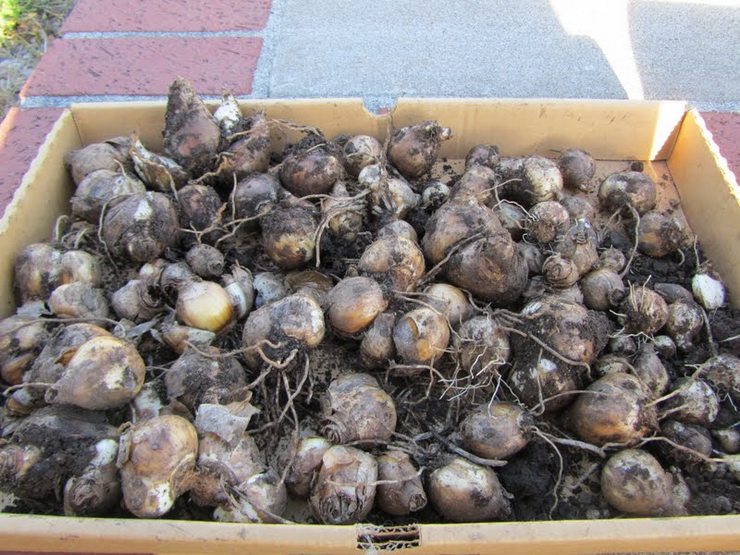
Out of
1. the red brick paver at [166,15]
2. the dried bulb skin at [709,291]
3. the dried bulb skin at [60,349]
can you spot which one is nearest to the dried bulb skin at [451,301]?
the dried bulb skin at [709,291]

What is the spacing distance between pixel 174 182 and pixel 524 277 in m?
1.52

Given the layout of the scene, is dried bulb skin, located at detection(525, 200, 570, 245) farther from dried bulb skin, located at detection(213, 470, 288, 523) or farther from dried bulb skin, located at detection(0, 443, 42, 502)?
dried bulb skin, located at detection(0, 443, 42, 502)

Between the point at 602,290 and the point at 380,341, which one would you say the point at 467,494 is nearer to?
the point at 380,341

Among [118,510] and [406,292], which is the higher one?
[406,292]

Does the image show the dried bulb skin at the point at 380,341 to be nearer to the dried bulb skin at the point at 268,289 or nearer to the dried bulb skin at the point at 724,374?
the dried bulb skin at the point at 268,289

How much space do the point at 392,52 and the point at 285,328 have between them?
2534mm

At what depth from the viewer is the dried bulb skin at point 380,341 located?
2.03m

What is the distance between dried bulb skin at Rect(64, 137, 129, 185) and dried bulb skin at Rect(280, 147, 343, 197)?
739 millimetres

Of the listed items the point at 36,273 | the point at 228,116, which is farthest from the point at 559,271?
the point at 36,273

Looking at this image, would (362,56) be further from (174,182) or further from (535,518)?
(535,518)

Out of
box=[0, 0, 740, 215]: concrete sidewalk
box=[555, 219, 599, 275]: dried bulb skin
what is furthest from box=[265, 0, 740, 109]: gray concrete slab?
box=[555, 219, 599, 275]: dried bulb skin

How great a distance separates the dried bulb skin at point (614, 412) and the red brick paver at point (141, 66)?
2637 mm

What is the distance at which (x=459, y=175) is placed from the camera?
285 centimetres

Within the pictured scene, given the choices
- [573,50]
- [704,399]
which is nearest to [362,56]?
[573,50]
